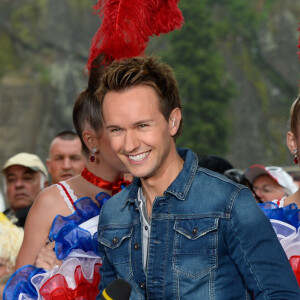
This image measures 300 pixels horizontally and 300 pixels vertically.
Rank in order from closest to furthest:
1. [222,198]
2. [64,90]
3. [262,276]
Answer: [262,276], [222,198], [64,90]

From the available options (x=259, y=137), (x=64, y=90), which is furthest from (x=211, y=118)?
(x=64, y=90)

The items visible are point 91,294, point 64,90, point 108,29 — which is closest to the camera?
point 91,294

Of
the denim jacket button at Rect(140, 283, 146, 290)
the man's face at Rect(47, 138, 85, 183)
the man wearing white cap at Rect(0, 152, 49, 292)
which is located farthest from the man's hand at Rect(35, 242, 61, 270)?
the man wearing white cap at Rect(0, 152, 49, 292)

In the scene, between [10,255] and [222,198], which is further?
[10,255]

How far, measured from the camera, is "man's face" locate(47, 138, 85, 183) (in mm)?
5250

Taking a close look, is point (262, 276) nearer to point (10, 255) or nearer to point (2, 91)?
point (10, 255)

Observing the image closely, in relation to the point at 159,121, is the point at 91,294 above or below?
below

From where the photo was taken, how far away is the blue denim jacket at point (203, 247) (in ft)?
6.07

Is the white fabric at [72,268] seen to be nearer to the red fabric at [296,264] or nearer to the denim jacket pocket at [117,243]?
the denim jacket pocket at [117,243]

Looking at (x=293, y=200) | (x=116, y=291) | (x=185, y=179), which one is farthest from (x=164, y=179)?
(x=293, y=200)

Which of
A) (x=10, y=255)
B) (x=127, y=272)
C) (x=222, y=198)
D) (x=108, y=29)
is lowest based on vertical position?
(x=10, y=255)

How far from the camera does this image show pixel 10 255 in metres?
3.26

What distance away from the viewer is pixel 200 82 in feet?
82.6

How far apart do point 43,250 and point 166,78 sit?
1.13 meters
